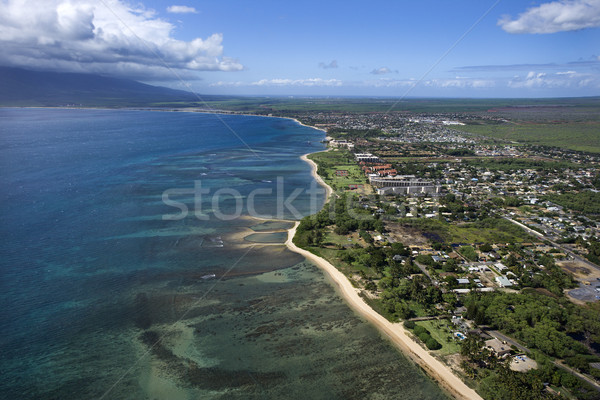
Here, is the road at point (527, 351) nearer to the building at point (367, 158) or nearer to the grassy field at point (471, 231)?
the grassy field at point (471, 231)

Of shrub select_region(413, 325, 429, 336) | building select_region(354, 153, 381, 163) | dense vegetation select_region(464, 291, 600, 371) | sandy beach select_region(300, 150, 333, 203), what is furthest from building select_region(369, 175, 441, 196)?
shrub select_region(413, 325, 429, 336)

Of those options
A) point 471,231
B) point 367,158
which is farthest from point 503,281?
point 367,158

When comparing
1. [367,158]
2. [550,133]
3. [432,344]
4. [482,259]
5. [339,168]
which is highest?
[550,133]

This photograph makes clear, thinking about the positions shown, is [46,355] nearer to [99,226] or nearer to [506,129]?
[99,226]

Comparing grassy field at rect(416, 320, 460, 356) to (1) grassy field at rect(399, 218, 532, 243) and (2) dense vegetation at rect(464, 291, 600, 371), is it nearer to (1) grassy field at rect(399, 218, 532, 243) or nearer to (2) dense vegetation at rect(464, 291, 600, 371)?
(2) dense vegetation at rect(464, 291, 600, 371)

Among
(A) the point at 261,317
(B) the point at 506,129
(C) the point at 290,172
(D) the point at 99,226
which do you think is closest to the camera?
(A) the point at 261,317

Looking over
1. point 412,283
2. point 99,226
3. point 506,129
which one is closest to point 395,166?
point 412,283

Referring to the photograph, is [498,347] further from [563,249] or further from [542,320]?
[563,249]
